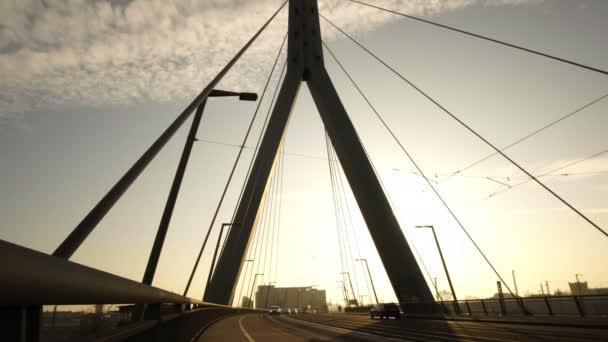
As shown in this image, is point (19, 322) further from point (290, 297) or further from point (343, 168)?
point (290, 297)

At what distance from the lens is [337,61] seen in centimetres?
2961

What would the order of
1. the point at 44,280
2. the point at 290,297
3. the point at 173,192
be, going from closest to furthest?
the point at 44,280 → the point at 173,192 → the point at 290,297

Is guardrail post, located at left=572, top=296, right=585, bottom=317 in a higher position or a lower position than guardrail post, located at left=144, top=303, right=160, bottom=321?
lower

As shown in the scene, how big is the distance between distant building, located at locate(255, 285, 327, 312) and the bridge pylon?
422 feet

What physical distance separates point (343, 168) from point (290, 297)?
509ft

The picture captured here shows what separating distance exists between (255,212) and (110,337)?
21.9 meters

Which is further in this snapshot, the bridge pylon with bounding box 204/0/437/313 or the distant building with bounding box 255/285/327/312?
the distant building with bounding box 255/285/327/312

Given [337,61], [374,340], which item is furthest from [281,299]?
[374,340]

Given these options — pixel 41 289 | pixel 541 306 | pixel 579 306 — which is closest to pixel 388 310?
pixel 541 306

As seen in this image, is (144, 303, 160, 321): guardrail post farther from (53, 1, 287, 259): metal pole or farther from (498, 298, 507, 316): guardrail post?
(498, 298, 507, 316): guardrail post

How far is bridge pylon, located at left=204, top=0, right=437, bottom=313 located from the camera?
2242 cm

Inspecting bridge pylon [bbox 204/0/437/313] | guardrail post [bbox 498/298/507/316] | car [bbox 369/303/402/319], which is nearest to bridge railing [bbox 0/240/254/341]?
bridge pylon [bbox 204/0/437/313]

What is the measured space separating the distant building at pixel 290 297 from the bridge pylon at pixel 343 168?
422 ft

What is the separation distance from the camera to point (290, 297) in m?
173
